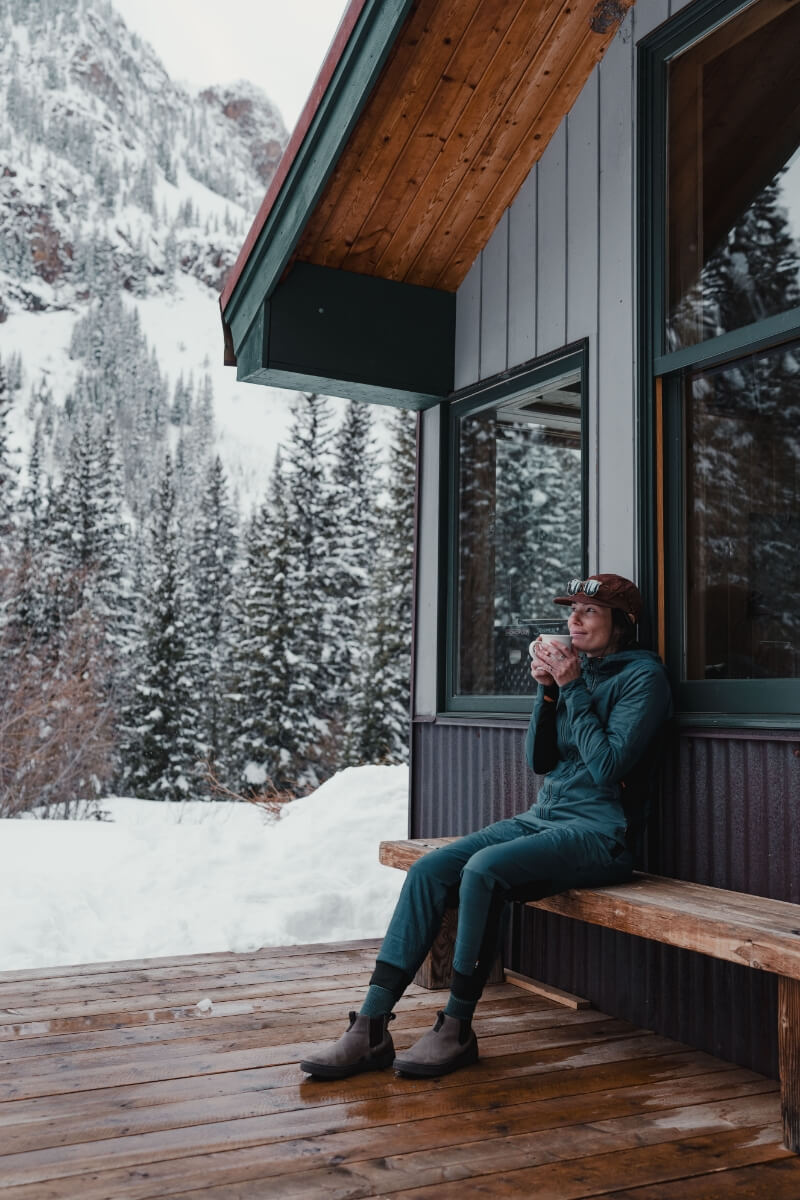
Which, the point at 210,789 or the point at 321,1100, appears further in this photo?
the point at 210,789

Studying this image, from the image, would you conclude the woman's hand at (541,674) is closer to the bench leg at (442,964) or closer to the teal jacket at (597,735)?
the teal jacket at (597,735)

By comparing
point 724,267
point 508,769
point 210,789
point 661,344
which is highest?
point 724,267

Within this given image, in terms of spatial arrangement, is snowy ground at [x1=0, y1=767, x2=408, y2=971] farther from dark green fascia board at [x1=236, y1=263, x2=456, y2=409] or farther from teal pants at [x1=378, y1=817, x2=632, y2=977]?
dark green fascia board at [x1=236, y1=263, x2=456, y2=409]

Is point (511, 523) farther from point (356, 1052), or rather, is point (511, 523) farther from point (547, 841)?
point (356, 1052)

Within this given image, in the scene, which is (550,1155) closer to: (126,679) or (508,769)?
(508,769)

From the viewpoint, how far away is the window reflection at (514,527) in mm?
3980

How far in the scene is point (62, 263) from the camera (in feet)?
245

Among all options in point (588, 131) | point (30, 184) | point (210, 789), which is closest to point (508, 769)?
point (588, 131)

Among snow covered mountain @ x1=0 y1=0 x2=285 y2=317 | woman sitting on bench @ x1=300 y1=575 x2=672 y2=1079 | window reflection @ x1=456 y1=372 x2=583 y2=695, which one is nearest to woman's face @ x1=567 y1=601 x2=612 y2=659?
woman sitting on bench @ x1=300 y1=575 x2=672 y2=1079

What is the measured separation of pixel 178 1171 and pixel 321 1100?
0.51 metres

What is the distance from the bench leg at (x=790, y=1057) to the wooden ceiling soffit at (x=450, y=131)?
3.14 meters

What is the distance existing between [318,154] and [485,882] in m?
2.72

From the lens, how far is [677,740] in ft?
10.7

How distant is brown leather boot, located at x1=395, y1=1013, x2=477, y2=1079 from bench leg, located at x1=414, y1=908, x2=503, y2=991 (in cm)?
84
